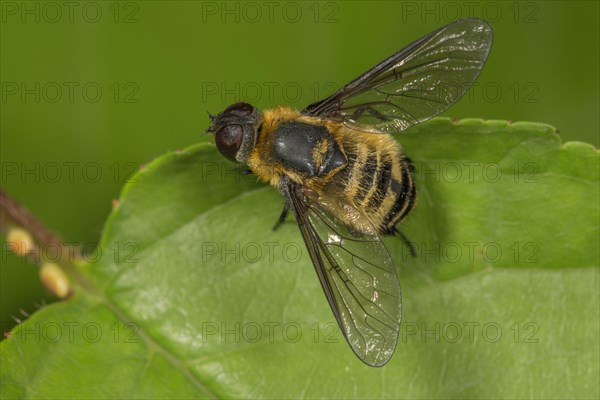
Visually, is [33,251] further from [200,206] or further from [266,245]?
[266,245]

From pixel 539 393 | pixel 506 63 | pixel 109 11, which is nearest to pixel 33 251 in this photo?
pixel 109 11

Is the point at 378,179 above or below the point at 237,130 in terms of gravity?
below

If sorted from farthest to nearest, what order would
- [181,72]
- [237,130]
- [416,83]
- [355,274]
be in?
[181,72] < [416,83] < [237,130] < [355,274]

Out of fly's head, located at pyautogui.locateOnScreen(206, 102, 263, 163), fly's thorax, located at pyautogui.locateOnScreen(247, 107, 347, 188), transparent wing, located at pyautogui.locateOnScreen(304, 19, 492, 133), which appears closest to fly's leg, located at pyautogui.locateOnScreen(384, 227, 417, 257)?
fly's thorax, located at pyautogui.locateOnScreen(247, 107, 347, 188)

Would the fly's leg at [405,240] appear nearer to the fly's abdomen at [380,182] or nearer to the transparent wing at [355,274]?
the fly's abdomen at [380,182]

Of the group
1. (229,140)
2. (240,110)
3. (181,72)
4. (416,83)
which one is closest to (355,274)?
(229,140)

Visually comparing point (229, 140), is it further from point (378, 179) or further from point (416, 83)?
point (416, 83)
